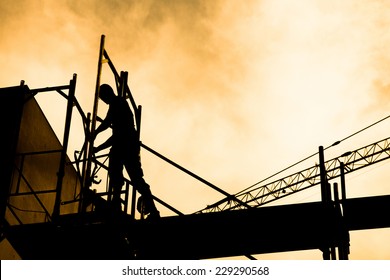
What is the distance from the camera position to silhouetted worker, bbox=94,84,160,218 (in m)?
8.30

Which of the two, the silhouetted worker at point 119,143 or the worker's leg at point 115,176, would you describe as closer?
the worker's leg at point 115,176

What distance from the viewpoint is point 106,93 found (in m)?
8.62

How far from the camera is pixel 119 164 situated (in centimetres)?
836

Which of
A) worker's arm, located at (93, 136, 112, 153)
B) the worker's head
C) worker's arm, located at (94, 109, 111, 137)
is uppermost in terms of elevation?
the worker's head

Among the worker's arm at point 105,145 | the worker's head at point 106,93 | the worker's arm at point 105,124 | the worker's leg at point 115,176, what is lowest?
the worker's leg at point 115,176

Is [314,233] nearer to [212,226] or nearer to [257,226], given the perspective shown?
[257,226]

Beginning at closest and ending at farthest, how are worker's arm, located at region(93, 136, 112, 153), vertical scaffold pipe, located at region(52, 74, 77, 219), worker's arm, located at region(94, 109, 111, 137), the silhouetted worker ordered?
vertical scaffold pipe, located at region(52, 74, 77, 219) < the silhouetted worker < worker's arm, located at region(94, 109, 111, 137) < worker's arm, located at region(93, 136, 112, 153)

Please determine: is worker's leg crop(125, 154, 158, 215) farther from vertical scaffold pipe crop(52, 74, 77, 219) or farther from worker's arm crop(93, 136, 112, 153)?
vertical scaffold pipe crop(52, 74, 77, 219)

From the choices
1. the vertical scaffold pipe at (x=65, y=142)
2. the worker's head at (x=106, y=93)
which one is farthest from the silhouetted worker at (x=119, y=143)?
the vertical scaffold pipe at (x=65, y=142)

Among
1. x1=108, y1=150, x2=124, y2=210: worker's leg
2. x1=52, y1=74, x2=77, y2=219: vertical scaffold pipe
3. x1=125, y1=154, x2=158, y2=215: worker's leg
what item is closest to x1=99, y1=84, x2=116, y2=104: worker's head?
x1=52, y1=74, x2=77, y2=219: vertical scaffold pipe

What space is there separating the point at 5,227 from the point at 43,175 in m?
4.71

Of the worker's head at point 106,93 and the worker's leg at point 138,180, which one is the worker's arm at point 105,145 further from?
the worker's head at point 106,93

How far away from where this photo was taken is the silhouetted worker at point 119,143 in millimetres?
8297
